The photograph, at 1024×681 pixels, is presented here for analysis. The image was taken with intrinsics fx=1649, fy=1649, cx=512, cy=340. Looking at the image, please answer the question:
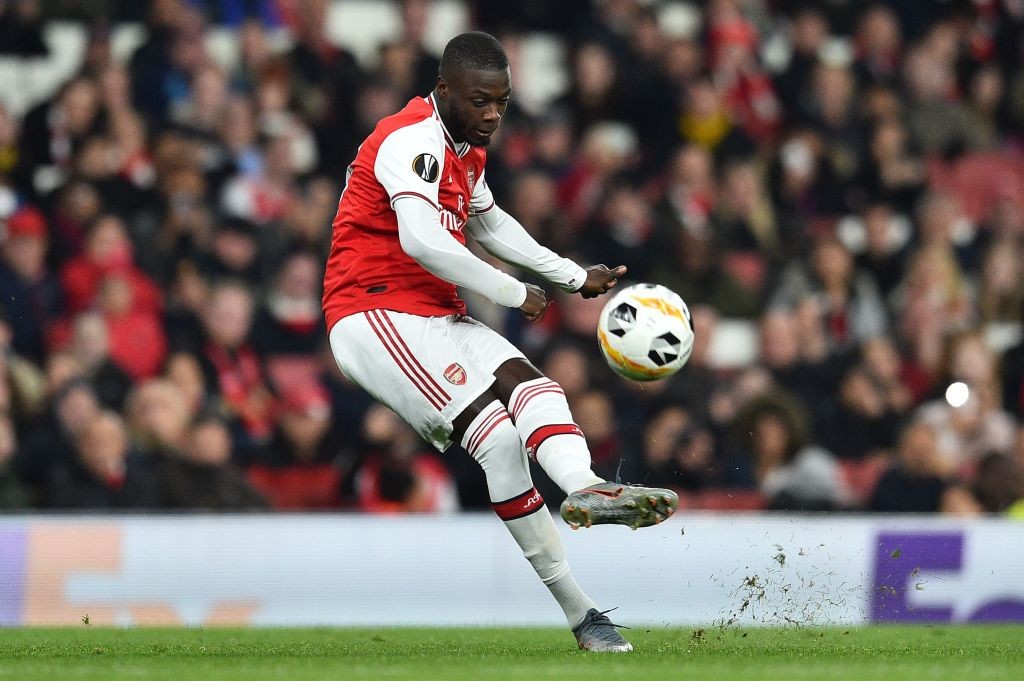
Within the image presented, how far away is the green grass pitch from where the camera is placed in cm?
597

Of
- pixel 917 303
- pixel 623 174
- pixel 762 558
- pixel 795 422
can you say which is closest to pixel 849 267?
pixel 917 303

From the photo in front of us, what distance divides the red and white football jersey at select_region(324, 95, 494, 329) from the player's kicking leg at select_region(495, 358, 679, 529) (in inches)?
20.2

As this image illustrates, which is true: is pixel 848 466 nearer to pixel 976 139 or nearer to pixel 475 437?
pixel 976 139

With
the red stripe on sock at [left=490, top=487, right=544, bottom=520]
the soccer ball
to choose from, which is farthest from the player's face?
the red stripe on sock at [left=490, top=487, right=544, bottom=520]

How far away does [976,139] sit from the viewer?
14.6 m

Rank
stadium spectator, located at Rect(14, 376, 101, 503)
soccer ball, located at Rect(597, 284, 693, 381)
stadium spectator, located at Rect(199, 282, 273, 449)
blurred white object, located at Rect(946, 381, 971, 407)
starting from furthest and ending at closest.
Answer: blurred white object, located at Rect(946, 381, 971, 407) → stadium spectator, located at Rect(199, 282, 273, 449) → stadium spectator, located at Rect(14, 376, 101, 503) → soccer ball, located at Rect(597, 284, 693, 381)

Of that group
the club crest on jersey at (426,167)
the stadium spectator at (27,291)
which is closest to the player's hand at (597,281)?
the club crest on jersey at (426,167)

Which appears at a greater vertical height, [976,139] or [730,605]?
[976,139]

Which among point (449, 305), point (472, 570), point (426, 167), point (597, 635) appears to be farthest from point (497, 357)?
point (472, 570)

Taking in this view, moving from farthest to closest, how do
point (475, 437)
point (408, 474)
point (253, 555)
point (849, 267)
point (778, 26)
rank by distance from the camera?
point (778, 26) < point (849, 267) < point (408, 474) < point (253, 555) < point (475, 437)

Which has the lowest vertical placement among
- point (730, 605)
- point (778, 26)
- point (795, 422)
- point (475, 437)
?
point (730, 605)

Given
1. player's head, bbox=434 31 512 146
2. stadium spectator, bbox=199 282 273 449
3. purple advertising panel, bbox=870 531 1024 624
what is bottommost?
purple advertising panel, bbox=870 531 1024 624

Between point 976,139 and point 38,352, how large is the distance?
27.5 ft

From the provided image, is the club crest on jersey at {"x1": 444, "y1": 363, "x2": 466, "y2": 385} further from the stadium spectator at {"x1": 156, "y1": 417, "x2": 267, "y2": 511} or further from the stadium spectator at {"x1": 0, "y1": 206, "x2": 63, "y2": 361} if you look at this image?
the stadium spectator at {"x1": 0, "y1": 206, "x2": 63, "y2": 361}
